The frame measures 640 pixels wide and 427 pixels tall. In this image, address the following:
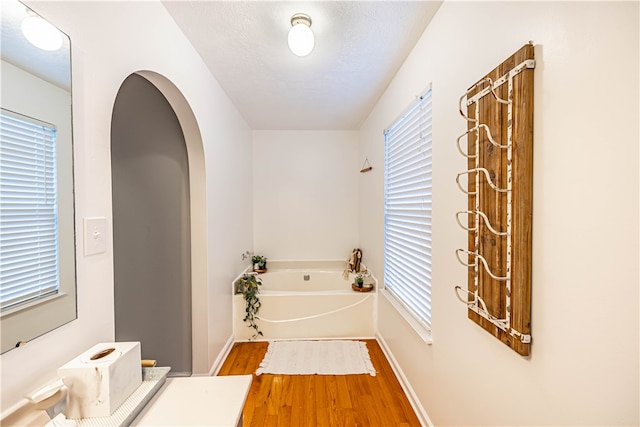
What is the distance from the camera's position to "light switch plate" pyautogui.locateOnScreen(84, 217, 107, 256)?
1053 millimetres

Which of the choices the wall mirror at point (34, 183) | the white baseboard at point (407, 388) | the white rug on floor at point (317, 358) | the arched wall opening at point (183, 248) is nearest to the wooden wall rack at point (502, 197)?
the white baseboard at point (407, 388)

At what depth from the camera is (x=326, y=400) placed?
213cm

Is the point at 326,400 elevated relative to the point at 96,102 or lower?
lower

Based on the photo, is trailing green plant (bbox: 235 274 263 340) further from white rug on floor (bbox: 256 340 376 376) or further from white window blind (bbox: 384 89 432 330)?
white window blind (bbox: 384 89 432 330)

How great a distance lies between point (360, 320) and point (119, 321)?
2.20 m

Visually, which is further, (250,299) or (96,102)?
(250,299)

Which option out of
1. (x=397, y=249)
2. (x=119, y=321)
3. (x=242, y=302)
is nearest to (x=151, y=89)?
(x=119, y=321)

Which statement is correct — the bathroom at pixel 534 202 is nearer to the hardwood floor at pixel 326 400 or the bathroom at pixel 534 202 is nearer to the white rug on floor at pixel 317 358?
the hardwood floor at pixel 326 400

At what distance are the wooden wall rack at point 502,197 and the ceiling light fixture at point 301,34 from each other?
910mm

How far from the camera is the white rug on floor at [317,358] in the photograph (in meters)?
2.51

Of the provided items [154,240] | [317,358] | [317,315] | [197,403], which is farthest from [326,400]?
[154,240]

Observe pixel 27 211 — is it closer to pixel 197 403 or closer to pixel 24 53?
pixel 24 53

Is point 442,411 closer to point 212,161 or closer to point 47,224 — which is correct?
point 47,224

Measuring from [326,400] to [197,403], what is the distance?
143cm
